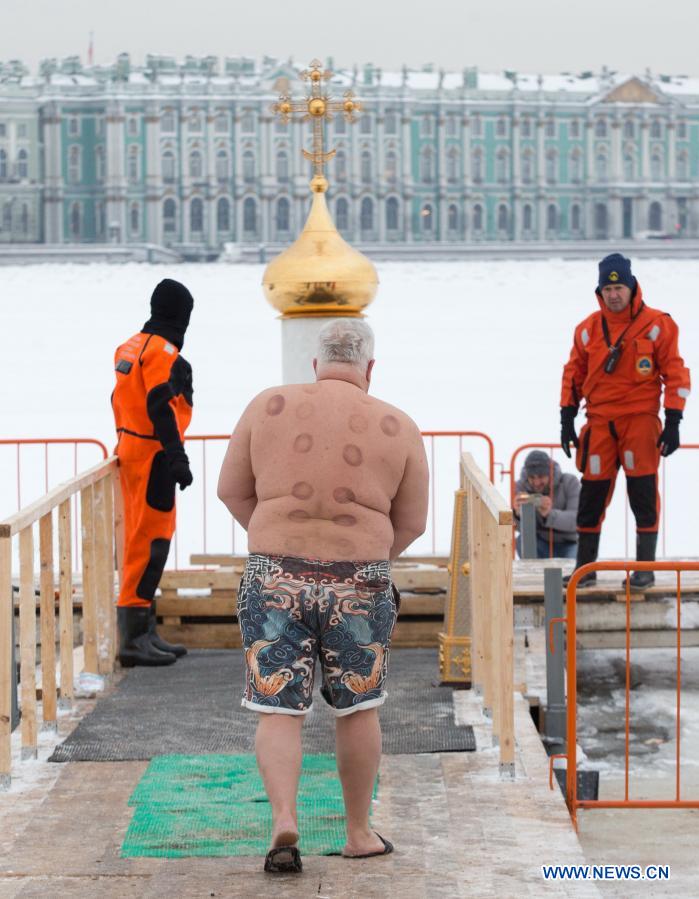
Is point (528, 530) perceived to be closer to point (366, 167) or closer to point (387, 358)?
point (387, 358)

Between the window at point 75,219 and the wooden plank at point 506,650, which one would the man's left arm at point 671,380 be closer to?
the wooden plank at point 506,650

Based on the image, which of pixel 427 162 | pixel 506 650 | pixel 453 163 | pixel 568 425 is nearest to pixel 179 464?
pixel 506 650

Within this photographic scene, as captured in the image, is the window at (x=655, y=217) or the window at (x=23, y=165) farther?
the window at (x=655, y=217)

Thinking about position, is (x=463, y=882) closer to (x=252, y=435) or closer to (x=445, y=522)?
(x=252, y=435)

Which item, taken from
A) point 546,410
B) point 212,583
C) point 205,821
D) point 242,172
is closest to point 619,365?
point 212,583

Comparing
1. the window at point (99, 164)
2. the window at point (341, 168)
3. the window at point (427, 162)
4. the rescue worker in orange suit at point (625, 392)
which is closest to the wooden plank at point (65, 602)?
the rescue worker in orange suit at point (625, 392)

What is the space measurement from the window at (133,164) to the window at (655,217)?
2809 cm

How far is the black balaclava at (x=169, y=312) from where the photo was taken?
4.98 metres

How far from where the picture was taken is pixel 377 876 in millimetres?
3137

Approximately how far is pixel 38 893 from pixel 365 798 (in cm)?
66

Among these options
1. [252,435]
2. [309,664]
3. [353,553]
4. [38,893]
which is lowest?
[38,893]

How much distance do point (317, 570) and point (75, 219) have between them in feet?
266

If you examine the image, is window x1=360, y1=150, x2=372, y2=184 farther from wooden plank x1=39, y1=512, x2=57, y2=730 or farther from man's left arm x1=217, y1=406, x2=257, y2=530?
man's left arm x1=217, y1=406, x2=257, y2=530

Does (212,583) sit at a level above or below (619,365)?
below
